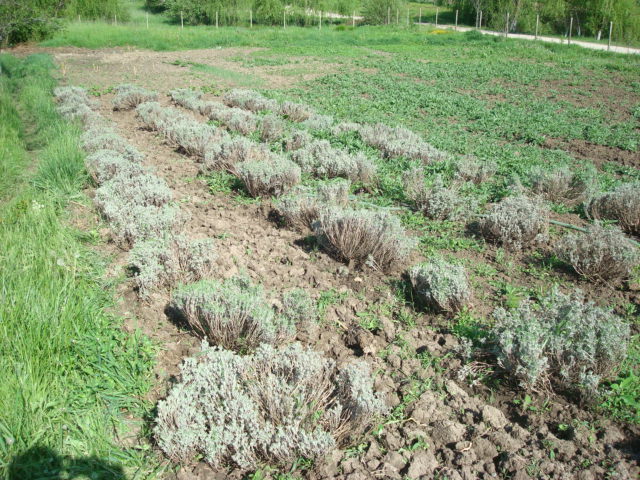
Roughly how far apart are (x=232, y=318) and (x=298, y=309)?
0.53m

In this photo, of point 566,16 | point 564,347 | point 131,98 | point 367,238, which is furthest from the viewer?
point 566,16

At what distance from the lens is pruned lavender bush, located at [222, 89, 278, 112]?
11859 mm

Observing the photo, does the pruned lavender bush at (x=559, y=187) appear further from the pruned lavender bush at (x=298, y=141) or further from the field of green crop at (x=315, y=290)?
the pruned lavender bush at (x=298, y=141)

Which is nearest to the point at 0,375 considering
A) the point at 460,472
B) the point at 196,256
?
the point at 196,256

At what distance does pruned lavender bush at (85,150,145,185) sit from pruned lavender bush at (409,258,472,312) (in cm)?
429

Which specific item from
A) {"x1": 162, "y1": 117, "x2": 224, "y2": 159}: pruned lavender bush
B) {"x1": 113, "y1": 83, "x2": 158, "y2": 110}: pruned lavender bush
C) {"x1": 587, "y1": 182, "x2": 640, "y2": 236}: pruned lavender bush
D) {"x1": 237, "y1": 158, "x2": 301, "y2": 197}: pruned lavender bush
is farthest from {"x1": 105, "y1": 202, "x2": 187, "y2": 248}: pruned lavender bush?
{"x1": 113, "y1": 83, "x2": 158, "y2": 110}: pruned lavender bush

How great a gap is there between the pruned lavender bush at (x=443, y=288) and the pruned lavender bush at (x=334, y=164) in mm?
2947

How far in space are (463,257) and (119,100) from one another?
10.6m

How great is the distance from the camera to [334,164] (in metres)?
7.07

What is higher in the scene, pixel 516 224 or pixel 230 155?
pixel 230 155

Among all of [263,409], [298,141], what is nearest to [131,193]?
[298,141]

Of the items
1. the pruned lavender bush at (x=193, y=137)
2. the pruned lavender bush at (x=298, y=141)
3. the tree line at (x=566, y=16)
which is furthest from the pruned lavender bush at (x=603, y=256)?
the tree line at (x=566, y=16)

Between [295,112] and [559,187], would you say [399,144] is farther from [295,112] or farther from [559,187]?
[295,112]

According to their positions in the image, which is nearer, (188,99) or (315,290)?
(315,290)
